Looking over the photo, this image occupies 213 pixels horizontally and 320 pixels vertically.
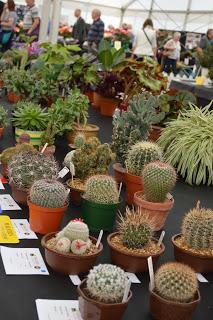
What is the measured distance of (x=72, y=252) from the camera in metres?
1.70

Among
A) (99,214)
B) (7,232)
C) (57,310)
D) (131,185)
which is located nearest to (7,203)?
(7,232)

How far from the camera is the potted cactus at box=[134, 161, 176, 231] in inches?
84.5

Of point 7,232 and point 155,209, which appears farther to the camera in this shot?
point 155,209

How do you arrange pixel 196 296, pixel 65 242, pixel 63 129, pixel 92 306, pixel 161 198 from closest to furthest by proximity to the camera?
pixel 92 306 → pixel 196 296 → pixel 65 242 → pixel 161 198 → pixel 63 129

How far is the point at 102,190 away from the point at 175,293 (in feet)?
2.36

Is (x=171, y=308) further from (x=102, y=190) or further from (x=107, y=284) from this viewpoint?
(x=102, y=190)

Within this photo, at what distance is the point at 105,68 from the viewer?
4.74m

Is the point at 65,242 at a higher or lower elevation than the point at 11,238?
higher

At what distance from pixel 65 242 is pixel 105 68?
129 inches


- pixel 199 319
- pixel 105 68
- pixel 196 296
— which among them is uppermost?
pixel 105 68

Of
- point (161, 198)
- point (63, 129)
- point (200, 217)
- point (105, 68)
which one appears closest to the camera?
point (200, 217)

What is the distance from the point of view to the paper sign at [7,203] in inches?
89.9

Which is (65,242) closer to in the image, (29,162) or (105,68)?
(29,162)

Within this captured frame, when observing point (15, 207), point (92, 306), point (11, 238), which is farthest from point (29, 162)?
point (92, 306)
